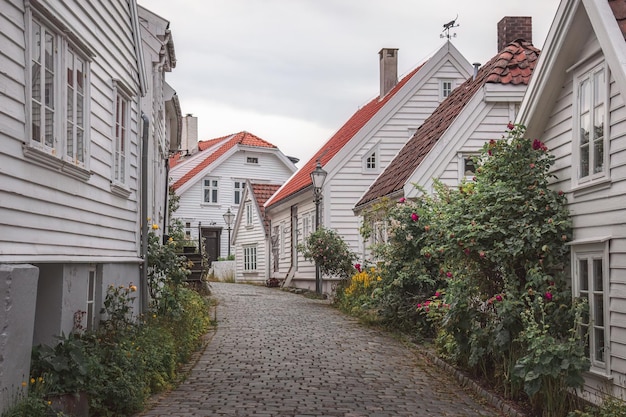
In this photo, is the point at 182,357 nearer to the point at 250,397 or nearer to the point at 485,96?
the point at 250,397

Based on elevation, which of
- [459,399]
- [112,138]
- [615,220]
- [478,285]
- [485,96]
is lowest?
[459,399]

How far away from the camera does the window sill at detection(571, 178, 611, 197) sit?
816cm

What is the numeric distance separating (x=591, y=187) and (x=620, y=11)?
1.89 metres

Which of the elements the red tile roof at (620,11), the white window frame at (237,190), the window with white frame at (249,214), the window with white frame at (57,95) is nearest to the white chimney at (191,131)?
the window with white frame at (249,214)

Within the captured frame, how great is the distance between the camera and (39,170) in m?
7.67

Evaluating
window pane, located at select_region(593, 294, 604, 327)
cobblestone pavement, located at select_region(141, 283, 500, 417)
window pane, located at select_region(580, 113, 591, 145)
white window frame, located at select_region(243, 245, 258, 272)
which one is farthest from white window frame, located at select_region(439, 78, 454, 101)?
window pane, located at select_region(593, 294, 604, 327)

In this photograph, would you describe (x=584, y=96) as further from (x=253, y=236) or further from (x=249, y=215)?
(x=249, y=215)

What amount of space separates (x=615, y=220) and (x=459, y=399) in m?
2.98

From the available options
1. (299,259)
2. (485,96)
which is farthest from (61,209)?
(299,259)

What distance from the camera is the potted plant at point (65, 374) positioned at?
22.5 feet

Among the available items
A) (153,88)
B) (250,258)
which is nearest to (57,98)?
(153,88)

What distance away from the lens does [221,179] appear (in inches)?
1777

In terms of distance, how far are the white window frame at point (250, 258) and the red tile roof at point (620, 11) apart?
30858 mm

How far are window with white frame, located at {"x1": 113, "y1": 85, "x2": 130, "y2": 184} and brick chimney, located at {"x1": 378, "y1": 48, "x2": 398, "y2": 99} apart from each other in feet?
57.1
